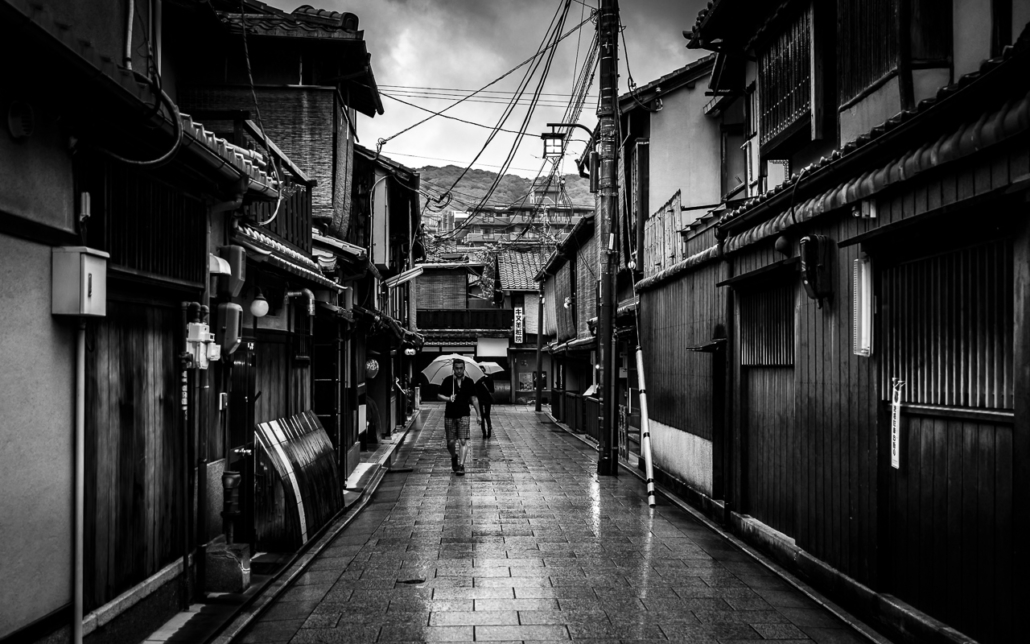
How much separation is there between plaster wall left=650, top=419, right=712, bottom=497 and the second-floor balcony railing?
1421 inches

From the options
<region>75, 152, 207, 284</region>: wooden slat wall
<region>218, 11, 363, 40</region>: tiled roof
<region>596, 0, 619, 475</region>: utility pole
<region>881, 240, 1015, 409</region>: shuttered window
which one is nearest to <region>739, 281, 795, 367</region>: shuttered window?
<region>881, 240, 1015, 409</region>: shuttered window

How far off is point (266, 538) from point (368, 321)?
34.6 feet

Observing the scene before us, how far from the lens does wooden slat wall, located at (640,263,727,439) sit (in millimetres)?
14562

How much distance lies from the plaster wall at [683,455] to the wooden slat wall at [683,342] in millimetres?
183

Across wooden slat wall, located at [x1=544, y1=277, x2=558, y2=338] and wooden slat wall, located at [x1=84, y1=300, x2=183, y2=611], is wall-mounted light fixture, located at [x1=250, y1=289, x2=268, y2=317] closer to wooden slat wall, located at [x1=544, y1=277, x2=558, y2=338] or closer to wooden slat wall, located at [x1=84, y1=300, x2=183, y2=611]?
wooden slat wall, located at [x1=84, y1=300, x2=183, y2=611]

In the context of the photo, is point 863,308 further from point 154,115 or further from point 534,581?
point 154,115

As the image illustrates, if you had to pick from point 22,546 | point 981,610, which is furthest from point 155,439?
point 981,610

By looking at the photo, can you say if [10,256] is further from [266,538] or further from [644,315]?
[644,315]

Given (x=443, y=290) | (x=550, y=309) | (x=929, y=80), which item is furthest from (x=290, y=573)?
(x=443, y=290)

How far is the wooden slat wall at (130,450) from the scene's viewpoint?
6.70m

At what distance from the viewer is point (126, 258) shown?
283 inches

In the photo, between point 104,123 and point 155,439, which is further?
point 155,439

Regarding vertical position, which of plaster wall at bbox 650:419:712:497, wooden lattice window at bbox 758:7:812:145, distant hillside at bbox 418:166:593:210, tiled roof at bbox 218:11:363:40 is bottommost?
plaster wall at bbox 650:419:712:497

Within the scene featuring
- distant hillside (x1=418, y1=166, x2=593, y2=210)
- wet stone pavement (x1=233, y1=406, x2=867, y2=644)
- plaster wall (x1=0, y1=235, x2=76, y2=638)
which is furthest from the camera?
distant hillside (x1=418, y1=166, x2=593, y2=210)
